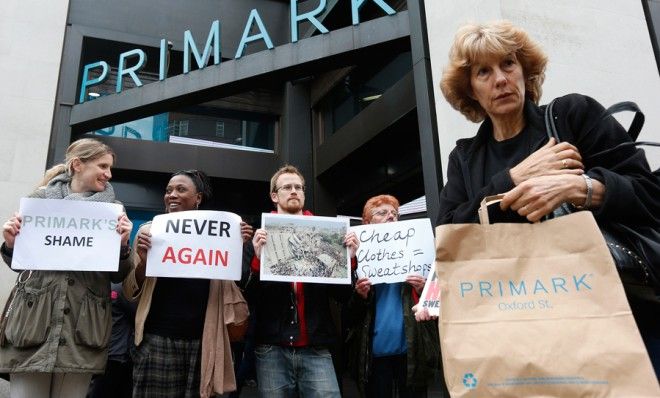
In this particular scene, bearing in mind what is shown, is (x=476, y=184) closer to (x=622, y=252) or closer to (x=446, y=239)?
(x=446, y=239)

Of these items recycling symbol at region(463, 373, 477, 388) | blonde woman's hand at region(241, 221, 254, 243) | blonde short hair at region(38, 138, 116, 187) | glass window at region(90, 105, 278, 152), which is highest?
glass window at region(90, 105, 278, 152)

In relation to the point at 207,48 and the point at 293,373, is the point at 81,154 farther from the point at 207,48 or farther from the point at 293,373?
the point at 207,48

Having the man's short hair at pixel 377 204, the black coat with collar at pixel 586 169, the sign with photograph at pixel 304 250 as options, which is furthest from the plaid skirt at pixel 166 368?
the black coat with collar at pixel 586 169

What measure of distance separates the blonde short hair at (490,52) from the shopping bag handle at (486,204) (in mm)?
597

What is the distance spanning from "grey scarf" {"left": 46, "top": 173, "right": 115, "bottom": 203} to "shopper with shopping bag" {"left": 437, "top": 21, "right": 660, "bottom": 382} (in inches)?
85.1

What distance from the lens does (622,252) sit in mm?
1274

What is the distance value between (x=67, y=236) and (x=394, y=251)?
6.62 feet

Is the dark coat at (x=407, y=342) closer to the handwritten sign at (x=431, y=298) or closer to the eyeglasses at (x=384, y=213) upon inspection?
the handwritten sign at (x=431, y=298)

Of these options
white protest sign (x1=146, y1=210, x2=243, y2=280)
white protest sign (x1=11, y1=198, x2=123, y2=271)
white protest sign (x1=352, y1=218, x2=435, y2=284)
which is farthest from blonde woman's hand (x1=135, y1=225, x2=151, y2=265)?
white protest sign (x1=352, y1=218, x2=435, y2=284)

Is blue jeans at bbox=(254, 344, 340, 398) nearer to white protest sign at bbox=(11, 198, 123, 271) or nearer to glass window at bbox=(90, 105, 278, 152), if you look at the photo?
white protest sign at bbox=(11, 198, 123, 271)

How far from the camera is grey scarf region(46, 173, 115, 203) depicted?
2.94m

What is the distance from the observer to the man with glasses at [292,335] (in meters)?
2.84

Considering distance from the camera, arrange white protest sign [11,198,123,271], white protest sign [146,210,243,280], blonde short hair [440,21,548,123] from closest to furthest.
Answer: blonde short hair [440,21,548,123] < white protest sign [11,198,123,271] < white protest sign [146,210,243,280]

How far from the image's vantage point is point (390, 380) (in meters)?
3.26
